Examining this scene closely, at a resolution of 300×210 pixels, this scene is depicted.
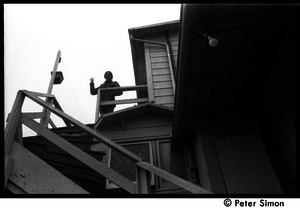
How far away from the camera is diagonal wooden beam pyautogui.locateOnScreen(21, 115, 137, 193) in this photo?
2389 mm

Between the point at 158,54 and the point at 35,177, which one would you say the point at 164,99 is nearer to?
the point at 158,54

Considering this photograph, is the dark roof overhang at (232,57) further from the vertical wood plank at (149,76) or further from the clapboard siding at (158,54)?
the clapboard siding at (158,54)

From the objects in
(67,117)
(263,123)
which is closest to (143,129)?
(263,123)

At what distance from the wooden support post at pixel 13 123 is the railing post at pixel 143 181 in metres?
1.60

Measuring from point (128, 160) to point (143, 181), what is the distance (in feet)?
10.5

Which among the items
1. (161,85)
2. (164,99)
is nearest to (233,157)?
(164,99)

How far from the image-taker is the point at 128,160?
546 cm

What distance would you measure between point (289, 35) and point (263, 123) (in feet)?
5.44

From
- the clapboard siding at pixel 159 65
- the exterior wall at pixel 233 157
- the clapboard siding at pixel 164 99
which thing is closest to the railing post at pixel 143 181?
the exterior wall at pixel 233 157

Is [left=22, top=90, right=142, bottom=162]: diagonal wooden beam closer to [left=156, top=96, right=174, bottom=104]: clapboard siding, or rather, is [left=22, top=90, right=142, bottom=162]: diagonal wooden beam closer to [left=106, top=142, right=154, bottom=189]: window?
[left=106, top=142, right=154, bottom=189]: window

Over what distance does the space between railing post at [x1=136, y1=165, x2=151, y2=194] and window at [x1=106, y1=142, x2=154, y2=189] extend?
277 centimetres

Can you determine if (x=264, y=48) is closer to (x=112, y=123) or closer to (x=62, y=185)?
(x=62, y=185)
